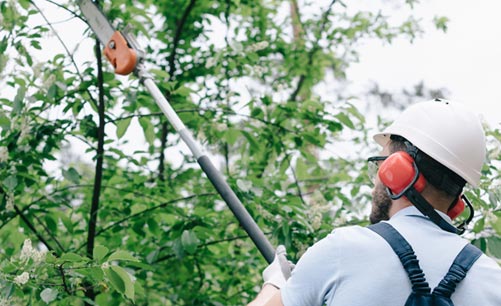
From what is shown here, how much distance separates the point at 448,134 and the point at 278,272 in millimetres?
682

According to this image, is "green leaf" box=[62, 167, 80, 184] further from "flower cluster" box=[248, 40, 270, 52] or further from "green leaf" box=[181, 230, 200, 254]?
"flower cluster" box=[248, 40, 270, 52]

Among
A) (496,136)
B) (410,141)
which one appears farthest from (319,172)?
(410,141)

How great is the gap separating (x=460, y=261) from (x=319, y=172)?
299 cm

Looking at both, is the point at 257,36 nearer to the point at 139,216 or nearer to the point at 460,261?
the point at 139,216

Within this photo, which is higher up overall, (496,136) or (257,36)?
(257,36)

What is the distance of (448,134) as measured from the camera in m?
2.01

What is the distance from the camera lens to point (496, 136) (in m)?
3.33

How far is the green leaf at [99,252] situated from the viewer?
246 cm

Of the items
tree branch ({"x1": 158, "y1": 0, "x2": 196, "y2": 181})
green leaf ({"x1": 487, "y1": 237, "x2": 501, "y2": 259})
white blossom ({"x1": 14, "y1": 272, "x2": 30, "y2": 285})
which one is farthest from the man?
tree branch ({"x1": 158, "y1": 0, "x2": 196, "y2": 181})

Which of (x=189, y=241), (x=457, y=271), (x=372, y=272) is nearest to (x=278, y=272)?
(x=372, y=272)

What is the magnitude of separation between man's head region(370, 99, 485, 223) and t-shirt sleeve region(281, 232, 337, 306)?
0.32 metres

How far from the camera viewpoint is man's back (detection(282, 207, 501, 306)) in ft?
5.79

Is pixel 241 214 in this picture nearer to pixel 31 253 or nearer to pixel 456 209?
pixel 31 253

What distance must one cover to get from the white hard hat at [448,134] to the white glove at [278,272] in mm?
561
